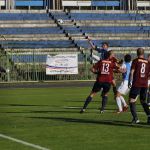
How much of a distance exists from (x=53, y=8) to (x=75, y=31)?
7157mm

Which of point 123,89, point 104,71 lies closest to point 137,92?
point 104,71

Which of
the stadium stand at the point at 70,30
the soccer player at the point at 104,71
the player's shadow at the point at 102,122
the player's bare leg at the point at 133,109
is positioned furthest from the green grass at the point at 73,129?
the stadium stand at the point at 70,30

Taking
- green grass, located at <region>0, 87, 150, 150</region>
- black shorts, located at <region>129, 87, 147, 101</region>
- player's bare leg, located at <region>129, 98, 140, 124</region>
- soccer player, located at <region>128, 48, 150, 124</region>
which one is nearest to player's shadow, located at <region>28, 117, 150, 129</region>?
green grass, located at <region>0, 87, 150, 150</region>

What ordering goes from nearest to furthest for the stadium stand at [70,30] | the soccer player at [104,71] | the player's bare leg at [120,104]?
the soccer player at [104,71], the player's bare leg at [120,104], the stadium stand at [70,30]

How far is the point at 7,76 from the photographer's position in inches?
1876

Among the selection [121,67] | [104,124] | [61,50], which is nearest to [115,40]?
[61,50]

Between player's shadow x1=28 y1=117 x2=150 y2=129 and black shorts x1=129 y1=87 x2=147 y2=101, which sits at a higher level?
black shorts x1=129 y1=87 x2=147 y2=101

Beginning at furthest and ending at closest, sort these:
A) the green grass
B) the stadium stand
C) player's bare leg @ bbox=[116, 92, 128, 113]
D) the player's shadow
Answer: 1. the stadium stand
2. player's bare leg @ bbox=[116, 92, 128, 113]
3. the player's shadow
4. the green grass

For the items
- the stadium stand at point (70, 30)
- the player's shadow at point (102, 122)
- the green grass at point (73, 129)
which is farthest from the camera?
the stadium stand at point (70, 30)

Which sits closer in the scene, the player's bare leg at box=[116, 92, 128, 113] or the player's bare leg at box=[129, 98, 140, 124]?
the player's bare leg at box=[129, 98, 140, 124]

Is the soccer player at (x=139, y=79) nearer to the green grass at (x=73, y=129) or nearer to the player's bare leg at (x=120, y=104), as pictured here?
the green grass at (x=73, y=129)

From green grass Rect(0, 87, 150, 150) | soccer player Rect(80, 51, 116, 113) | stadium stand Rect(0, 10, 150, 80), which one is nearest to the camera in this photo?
green grass Rect(0, 87, 150, 150)

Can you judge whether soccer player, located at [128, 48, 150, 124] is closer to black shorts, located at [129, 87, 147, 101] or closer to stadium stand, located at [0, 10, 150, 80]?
black shorts, located at [129, 87, 147, 101]

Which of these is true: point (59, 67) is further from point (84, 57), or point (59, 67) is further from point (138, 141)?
point (138, 141)
